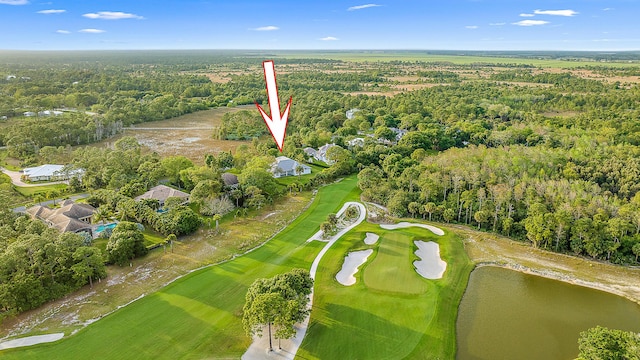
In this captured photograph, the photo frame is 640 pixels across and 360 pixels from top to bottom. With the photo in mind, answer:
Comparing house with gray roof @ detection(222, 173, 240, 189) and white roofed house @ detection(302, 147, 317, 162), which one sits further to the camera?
white roofed house @ detection(302, 147, 317, 162)

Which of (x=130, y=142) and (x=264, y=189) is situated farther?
(x=130, y=142)

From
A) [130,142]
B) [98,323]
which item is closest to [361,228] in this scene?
[98,323]

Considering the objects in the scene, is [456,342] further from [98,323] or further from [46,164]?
[46,164]

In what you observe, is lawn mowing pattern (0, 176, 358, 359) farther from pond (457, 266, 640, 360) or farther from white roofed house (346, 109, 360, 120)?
white roofed house (346, 109, 360, 120)

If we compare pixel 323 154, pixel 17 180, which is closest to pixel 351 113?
pixel 323 154

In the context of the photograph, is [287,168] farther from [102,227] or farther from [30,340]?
[30,340]

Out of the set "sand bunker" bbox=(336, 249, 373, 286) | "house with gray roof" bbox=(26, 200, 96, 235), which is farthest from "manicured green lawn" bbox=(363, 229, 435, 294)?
"house with gray roof" bbox=(26, 200, 96, 235)
